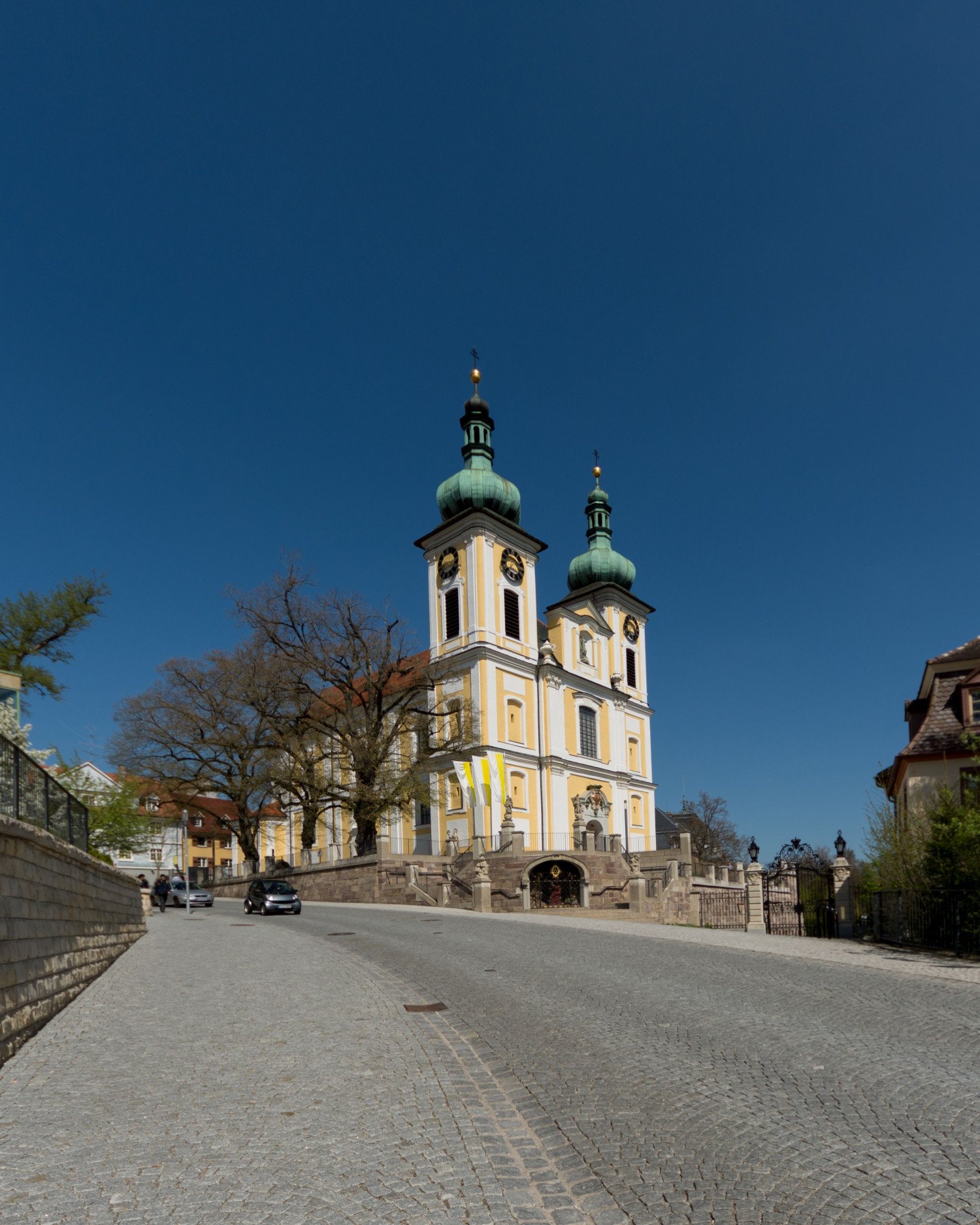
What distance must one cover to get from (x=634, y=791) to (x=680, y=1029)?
51.6 metres

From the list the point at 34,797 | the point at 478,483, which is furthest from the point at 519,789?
the point at 34,797

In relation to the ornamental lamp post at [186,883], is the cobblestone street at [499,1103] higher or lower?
higher

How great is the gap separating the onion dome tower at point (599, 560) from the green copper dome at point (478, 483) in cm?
998

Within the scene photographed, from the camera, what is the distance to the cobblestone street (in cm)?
439

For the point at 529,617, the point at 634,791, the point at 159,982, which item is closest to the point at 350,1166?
the point at 159,982

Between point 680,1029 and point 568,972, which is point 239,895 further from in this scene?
point 680,1029

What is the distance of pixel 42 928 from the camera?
923 cm

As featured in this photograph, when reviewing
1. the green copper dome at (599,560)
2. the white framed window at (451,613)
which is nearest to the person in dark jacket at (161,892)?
the white framed window at (451,613)

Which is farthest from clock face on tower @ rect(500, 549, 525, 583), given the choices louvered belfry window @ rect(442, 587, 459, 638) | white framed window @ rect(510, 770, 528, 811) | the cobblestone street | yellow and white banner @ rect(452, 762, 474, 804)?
the cobblestone street

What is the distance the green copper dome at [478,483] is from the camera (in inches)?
2068

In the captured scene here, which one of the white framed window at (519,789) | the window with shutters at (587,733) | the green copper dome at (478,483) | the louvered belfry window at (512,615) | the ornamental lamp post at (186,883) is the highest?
the green copper dome at (478,483)

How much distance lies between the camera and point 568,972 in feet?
42.4

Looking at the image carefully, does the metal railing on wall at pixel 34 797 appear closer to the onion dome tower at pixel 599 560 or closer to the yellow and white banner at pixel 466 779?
the yellow and white banner at pixel 466 779

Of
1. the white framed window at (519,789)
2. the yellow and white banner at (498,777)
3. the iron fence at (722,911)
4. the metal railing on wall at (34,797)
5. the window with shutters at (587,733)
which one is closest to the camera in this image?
the metal railing on wall at (34,797)
